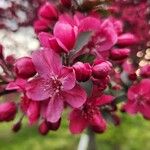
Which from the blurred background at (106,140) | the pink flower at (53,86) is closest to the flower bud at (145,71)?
the pink flower at (53,86)

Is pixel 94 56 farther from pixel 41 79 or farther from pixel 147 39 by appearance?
pixel 147 39

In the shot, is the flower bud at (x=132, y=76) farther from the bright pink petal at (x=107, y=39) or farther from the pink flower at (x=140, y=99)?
the bright pink petal at (x=107, y=39)

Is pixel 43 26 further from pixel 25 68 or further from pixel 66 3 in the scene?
pixel 25 68

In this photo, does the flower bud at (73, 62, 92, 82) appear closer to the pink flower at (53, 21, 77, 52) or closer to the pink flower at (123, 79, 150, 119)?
the pink flower at (53, 21, 77, 52)

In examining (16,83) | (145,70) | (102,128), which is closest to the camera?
(16,83)

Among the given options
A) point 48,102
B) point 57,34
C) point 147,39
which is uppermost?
point 57,34

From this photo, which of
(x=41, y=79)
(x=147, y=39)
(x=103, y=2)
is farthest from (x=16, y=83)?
(x=147, y=39)

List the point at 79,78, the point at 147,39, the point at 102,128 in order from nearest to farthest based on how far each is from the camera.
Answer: the point at 79,78 < the point at 102,128 < the point at 147,39
